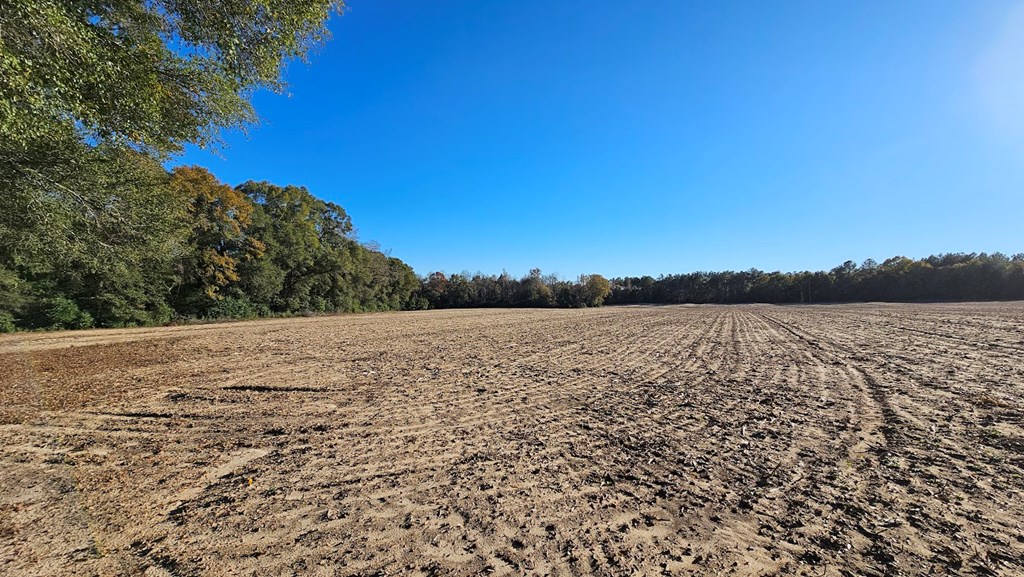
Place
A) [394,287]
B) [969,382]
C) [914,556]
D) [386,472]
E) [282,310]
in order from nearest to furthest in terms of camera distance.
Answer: [914,556] → [386,472] → [969,382] → [282,310] → [394,287]

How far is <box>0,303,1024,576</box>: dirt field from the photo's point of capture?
8.95 feet

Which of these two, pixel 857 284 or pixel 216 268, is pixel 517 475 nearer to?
pixel 216 268

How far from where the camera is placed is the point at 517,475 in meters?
4.00

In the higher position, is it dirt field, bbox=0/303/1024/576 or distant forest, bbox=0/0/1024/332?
distant forest, bbox=0/0/1024/332

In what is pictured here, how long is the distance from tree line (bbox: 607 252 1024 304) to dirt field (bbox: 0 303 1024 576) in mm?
94005

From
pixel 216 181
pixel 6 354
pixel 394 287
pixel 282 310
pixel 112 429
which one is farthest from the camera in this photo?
pixel 394 287

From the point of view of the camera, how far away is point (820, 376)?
8.66 m

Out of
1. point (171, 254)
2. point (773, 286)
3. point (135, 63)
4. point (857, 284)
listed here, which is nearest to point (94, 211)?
point (135, 63)

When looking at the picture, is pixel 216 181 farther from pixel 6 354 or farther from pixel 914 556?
pixel 914 556

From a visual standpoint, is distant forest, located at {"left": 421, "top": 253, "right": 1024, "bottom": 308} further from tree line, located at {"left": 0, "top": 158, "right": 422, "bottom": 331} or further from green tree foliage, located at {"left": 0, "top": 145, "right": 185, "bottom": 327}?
green tree foliage, located at {"left": 0, "top": 145, "right": 185, "bottom": 327}

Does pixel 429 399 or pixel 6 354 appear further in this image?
pixel 6 354

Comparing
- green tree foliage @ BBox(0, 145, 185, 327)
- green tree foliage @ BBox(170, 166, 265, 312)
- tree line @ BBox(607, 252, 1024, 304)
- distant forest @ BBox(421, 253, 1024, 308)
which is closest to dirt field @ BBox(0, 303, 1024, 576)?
green tree foliage @ BBox(0, 145, 185, 327)

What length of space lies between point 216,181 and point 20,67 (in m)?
33.2

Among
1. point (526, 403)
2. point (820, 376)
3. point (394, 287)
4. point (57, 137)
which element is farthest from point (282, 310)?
point (820, 376)
